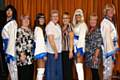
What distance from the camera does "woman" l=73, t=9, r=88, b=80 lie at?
7.77 meters

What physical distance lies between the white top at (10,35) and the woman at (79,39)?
3.93ft

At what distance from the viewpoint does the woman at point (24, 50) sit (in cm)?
742

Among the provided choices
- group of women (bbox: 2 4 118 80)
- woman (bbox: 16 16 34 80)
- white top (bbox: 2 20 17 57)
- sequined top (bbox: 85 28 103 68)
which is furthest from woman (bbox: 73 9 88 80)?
white top (bbox: 2 20 17 57)

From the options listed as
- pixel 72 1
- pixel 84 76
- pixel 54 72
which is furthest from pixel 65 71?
pixel 72 1

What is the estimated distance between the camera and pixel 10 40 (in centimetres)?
757

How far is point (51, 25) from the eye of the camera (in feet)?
25.4

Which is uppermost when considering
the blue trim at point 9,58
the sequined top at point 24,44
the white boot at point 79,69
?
the sequined top at point 24,44

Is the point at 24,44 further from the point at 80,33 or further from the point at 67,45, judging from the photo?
the point at 80,33

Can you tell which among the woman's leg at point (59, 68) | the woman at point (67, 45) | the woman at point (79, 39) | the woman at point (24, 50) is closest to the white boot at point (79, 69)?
the woman at point (79, 39)

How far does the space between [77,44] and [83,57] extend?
15.8 inches

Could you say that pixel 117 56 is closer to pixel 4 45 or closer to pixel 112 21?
pixel 112 21

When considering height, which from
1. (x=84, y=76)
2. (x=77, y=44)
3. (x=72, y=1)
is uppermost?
(x=72, y=1)

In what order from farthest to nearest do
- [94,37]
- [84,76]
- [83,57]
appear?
1. [84,76]
2. [83,57]
3. [94,37]

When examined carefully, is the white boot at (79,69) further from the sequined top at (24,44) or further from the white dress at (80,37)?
the sequined top at (24,44)
